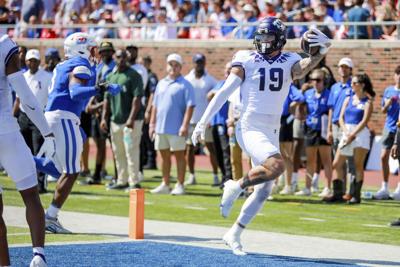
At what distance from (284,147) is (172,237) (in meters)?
5.30

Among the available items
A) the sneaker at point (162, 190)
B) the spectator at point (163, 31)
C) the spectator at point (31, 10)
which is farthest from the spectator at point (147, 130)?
the spectator at point (31, 10)

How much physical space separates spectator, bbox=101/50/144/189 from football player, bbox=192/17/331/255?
5.93m

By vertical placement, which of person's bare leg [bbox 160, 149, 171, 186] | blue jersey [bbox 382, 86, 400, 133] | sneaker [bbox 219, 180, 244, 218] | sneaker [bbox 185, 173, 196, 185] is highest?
blue jersey [bbox 382, 86, 400, 133]

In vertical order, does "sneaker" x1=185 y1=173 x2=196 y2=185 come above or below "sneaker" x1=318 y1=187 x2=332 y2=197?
below

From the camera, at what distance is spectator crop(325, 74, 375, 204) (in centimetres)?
1469

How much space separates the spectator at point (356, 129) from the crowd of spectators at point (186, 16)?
5248 mm

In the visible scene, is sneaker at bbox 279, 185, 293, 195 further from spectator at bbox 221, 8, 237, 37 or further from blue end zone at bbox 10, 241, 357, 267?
spectator at bbox 221, 8, 237, 37

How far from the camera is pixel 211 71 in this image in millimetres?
23844

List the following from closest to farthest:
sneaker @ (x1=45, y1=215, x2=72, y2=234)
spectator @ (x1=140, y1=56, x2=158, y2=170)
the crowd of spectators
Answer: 1. sneaker @ (x1=45, y1=215, x2=72, y2=234)
2. spectator @ (x1=140, y1=56, x2=158, y2=170)
3. the crowd of spectators

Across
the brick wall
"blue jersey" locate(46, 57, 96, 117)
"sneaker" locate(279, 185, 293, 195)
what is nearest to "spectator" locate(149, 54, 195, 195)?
"sneaker" locate(279, 185, 293, 195)

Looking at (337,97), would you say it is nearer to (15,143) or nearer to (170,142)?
(170,142)

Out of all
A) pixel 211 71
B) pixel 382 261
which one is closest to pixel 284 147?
pixel 382 261

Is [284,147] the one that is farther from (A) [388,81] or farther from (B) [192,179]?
(A) [388,81]

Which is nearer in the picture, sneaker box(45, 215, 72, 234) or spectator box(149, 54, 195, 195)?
sneaker box(45, 215, 72, 234)
